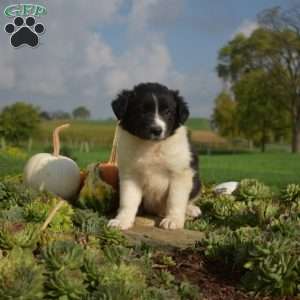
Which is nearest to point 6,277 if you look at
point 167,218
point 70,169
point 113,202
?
point 167,218

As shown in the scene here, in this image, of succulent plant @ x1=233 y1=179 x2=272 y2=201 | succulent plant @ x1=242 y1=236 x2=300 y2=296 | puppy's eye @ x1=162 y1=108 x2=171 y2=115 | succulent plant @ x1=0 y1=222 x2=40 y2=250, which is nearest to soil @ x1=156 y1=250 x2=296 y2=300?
succulent plant @ x1=242 y1=236 x2=300 y2=296

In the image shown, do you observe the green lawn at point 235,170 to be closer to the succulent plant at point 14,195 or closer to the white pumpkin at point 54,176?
the white pumpkin at point 54,176

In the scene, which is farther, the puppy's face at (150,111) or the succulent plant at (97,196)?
the succulent plant at (97,196)

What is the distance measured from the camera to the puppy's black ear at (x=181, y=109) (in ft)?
18.2

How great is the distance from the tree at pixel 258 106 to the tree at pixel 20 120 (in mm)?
20362

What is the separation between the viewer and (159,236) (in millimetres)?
4762

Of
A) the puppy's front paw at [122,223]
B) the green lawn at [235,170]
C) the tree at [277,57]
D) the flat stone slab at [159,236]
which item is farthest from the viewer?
the tree at [277,57]

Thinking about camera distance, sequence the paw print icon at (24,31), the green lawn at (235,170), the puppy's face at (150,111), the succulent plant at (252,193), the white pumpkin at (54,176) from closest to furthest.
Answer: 1. the puppy's face at (150,111)
2. the white pumpkin at (54,176)
3. the succulent plant at (252,193)
4. the paw print icon at (24,31)
5. the green lawn at (235,170)

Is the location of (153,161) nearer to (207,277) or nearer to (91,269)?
(207,277)

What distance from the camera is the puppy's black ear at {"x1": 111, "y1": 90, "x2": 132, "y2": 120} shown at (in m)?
5.46

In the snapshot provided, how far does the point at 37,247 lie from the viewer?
3633 mm

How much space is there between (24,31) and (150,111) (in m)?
4.28

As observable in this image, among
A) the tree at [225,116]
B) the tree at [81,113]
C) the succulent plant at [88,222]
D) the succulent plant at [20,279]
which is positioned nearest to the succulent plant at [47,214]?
the succulent plant at [88,222]
